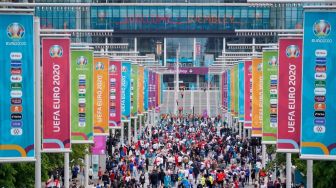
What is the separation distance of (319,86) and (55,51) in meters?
7.32

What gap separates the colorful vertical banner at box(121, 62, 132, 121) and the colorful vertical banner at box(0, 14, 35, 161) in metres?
28.8

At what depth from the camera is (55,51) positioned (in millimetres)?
22953

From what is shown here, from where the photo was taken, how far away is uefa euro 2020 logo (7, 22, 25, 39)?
18.3 m

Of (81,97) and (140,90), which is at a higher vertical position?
(81,97)

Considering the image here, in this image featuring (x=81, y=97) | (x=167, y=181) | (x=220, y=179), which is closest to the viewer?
(x=81, y=97)

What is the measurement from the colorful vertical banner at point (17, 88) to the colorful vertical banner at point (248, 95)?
2276 centimetres

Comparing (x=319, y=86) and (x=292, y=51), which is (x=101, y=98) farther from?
(x=319, y=86)

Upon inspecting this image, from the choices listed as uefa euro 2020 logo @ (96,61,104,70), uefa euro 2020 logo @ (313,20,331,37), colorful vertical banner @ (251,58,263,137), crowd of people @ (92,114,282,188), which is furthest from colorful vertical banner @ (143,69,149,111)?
uefa euro 2020 logo @ (313,20,331,37)

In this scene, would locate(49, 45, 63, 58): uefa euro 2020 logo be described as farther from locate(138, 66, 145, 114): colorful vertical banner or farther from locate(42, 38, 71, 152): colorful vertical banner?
locate(138, 66, 145, 114): colorful vertical banner

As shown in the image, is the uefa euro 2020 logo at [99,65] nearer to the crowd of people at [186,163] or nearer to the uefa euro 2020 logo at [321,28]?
the crowd of people at [186,163]

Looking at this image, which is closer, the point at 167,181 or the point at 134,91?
the point at 167,181

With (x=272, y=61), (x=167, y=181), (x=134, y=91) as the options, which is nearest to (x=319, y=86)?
(x=272, y=61)

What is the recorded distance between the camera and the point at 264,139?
93.5 ft

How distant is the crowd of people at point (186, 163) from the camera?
41906mm
